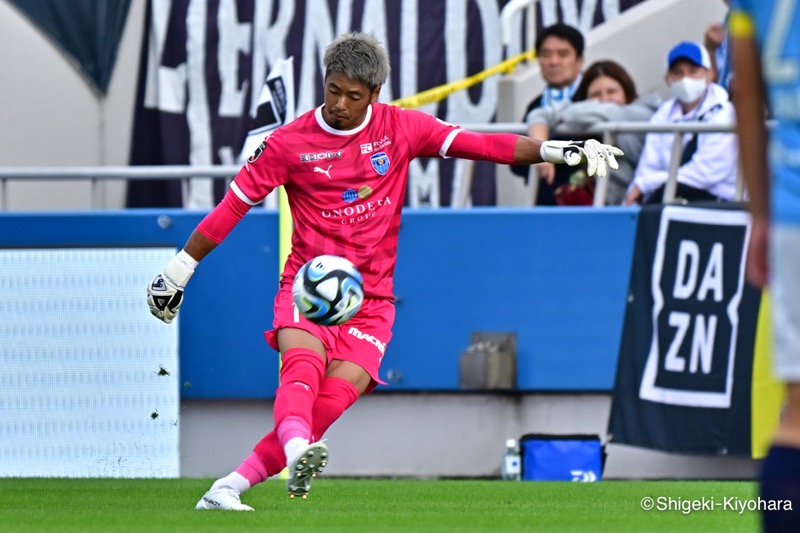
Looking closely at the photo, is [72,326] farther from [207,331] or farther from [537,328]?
[537,328]

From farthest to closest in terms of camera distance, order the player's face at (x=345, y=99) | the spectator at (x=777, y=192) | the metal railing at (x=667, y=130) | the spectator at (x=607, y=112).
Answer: the spectator at (x=607, y=112) → the metal railing at (x=667, y=130) → the player's face at (x=345, y=99) → the spectator at (x=777, y=192)

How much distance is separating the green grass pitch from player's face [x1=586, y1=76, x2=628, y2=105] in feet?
9.14

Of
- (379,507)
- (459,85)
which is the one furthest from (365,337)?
(459,85)

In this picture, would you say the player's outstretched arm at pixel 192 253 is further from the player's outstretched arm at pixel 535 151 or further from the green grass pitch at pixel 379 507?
the player's outstretched arm at pixel 535 151

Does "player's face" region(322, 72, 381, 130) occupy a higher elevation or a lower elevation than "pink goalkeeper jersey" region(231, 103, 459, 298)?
higher

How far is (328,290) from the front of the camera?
671cm

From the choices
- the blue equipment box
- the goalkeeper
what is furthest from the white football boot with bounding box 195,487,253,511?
the blue equipment box

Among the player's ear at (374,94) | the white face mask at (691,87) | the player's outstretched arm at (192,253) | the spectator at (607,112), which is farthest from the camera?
the white face mask at (691,87)

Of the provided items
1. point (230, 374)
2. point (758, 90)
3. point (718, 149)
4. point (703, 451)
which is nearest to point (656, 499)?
point (703, 451)

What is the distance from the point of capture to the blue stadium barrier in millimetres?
11188

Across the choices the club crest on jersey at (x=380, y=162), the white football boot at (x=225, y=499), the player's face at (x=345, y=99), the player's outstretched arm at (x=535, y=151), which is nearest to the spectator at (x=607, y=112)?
the player's outstretched arm at (x=535, y=151)

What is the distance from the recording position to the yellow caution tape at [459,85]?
42.4ft

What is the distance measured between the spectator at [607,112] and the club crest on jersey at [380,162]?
3410 mm

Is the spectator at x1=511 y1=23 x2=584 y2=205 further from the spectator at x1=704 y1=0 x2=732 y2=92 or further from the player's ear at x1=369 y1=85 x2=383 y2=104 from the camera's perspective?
the player's ear at x1=369 y1=85 x2=383 y2=104
